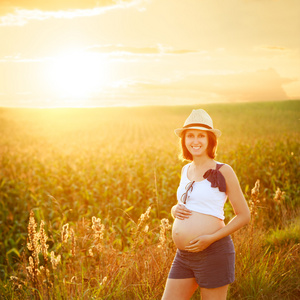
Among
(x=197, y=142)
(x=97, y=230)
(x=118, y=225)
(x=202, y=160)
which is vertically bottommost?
(x=118, y=225)

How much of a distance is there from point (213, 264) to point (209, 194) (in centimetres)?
56

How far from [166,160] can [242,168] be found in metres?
2.88

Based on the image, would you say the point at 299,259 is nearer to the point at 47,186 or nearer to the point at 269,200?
the point at 269,200

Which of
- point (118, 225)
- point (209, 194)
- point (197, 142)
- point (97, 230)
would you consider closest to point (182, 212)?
point (209, 194)

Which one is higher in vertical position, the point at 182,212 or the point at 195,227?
the point at 182,212

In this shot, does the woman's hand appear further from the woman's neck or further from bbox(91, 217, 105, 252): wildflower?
bbox(91, 217, 105, 252): wildflower

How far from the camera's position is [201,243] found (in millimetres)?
2914

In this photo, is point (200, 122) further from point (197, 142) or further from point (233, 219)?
point (233, 219)

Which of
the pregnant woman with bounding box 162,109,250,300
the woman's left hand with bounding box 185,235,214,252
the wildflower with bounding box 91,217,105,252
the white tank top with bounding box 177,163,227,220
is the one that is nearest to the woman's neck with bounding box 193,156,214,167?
the pregnant woman with bounding box 162,109,250,300

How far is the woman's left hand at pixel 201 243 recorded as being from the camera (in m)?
2.91

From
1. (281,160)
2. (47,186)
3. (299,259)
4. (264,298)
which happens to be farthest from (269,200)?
(47,186)

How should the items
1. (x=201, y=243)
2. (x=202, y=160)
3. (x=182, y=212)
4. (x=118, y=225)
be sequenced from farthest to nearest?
(x=118, y=225)
(x=202, y=160)
(x=182, y=212)
(x=201, y=243)

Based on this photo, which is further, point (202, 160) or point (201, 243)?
point (202, 160)

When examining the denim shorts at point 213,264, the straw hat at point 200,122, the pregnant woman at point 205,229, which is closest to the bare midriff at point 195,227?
the pregnant woman at point 205,229
